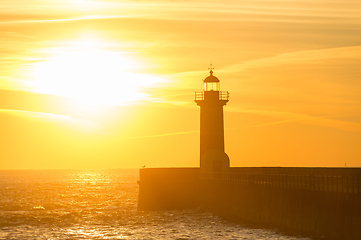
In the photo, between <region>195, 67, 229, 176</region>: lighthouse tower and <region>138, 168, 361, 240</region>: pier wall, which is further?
<region>195, 67, 229, 176</region>: lighthouse tower

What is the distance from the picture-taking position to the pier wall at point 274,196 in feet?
91.8

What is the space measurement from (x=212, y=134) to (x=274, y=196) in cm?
1531

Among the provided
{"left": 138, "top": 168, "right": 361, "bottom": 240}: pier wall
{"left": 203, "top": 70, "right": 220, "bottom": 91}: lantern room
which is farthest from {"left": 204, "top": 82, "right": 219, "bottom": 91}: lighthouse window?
{"left": 138, "top": 168, "right": 361, "bottom": 240}: pier wall

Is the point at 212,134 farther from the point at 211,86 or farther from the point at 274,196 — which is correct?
the point at 274,196

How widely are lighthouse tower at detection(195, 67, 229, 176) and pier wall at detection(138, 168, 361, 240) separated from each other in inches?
60.6

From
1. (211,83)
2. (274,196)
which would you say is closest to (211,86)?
(211,83)

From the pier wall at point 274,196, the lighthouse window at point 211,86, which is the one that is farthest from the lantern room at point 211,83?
the pier wall at point 274,196

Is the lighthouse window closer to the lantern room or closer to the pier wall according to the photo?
the lantern room

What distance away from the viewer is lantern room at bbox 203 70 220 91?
168 ft

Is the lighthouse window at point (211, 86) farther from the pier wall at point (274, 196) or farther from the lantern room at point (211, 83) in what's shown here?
the pier wall at point (274, 196)

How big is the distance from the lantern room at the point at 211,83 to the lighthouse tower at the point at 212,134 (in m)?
0.56

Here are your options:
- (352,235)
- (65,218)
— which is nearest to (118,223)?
(65,218)

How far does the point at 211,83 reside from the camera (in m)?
51.5

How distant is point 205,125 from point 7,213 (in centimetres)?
2376
